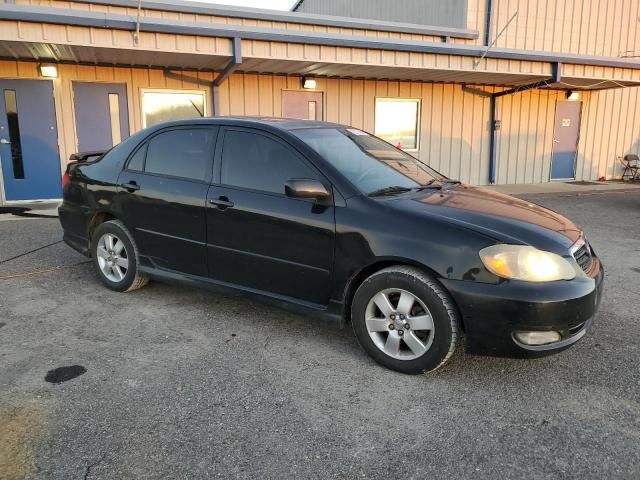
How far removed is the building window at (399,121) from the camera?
493 inches

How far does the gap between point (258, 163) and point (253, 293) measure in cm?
94

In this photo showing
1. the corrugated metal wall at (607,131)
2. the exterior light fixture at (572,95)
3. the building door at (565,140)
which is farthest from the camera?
the corrugated metal wall at (607,131)

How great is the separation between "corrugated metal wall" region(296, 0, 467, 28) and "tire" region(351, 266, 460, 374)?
12178mm

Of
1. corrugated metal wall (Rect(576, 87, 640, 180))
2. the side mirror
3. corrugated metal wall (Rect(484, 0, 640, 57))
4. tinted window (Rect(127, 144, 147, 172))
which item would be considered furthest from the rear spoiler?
corrugated metal wall (Rect(576, 87, 640, 180))

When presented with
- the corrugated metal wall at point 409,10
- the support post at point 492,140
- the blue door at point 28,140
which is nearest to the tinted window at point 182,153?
the blue door at point 28,140

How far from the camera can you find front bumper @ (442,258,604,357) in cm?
294

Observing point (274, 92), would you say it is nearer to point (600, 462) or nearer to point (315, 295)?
point (315, 295)

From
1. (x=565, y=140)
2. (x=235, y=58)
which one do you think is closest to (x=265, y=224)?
(x=235, y=58)

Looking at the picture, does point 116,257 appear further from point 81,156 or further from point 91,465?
point 91,465

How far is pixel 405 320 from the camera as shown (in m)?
3.22

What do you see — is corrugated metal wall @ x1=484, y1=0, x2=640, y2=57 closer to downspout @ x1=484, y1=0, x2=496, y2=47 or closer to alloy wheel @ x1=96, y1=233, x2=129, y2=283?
downspout @ x1=484, y1=0, x2=496, y2=47

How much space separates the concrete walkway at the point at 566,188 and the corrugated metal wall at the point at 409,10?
170 inches

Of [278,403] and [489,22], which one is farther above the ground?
[489,22]

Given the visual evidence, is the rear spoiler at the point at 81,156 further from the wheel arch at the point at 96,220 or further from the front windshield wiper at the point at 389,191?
the front windshield wiper at the point at 389,191
